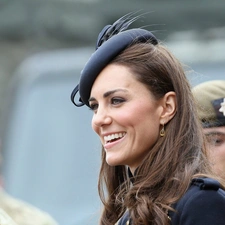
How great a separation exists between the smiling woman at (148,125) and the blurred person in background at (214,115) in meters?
0.69

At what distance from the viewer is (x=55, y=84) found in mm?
9352

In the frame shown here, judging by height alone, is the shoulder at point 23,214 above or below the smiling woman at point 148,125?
below

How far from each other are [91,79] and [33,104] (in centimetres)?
541

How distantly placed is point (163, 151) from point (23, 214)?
3.43 m

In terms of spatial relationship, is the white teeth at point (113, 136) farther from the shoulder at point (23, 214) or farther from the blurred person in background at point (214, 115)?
the shoulder at point (23, 214)

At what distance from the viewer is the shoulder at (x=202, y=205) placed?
11.6 feet

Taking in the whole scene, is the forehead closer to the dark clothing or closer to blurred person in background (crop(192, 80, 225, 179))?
the dark clothing

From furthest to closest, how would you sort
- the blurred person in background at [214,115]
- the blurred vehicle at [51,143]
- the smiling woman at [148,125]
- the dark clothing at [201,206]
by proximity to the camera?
the blurred vehicle at [51,143] → the blurred person in background at [214,115] → the smiling woman at [148,125] → the dark clothing at [201,206]

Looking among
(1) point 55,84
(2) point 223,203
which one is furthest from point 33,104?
(2) point 223,203

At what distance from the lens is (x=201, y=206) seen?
354 centimetres

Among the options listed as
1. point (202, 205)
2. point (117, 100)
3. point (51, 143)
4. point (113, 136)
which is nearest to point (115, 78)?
point (117, 100)

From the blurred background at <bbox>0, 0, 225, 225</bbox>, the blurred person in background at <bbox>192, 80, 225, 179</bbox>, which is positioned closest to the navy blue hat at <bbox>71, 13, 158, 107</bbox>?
the blurred person in background at <bbox>192, 80, 225, 179</bbox>

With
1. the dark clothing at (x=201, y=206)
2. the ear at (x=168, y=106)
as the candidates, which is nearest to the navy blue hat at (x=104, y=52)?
the ear at (x=168, y=106)

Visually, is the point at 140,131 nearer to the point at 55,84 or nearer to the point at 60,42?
the point at 55,84
